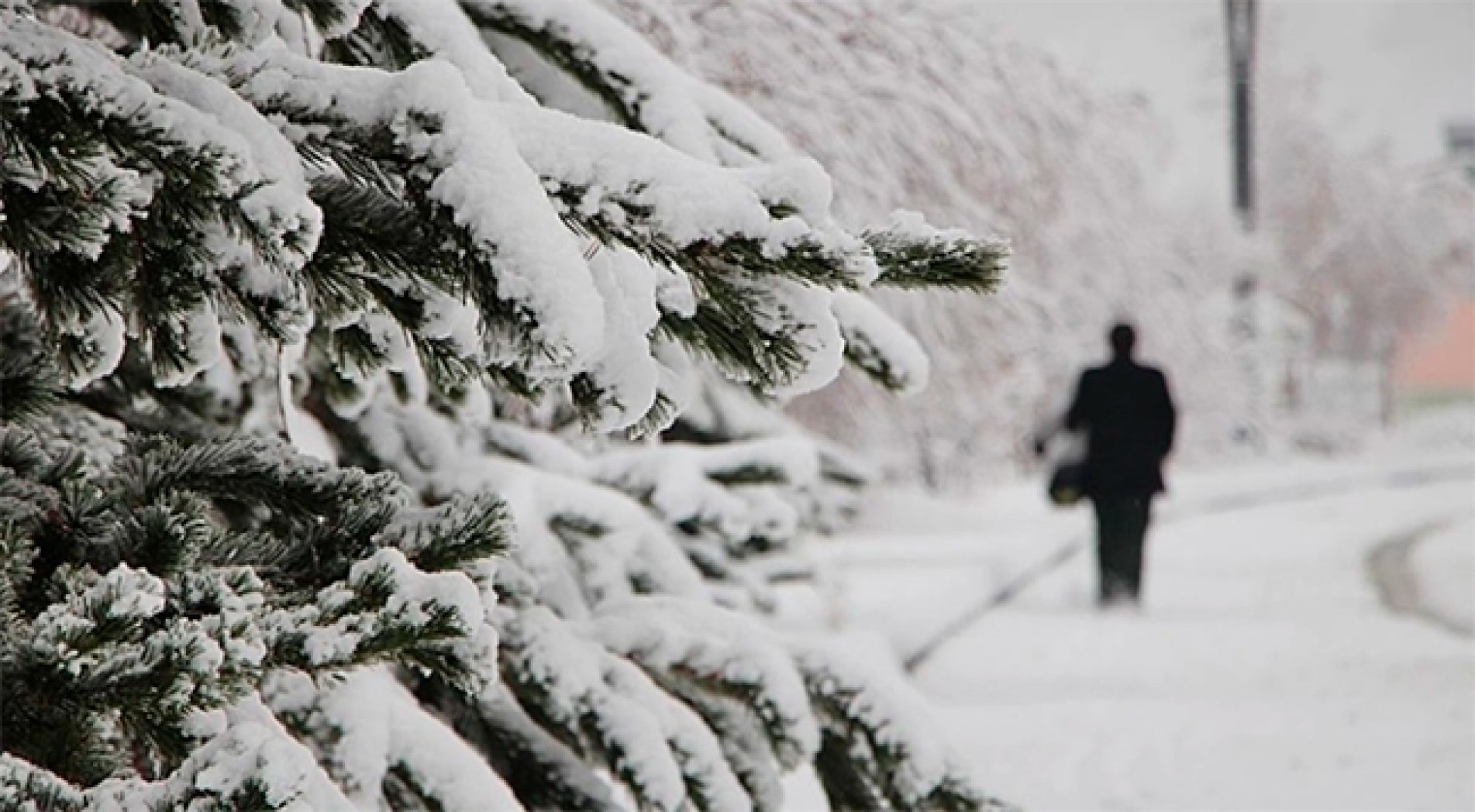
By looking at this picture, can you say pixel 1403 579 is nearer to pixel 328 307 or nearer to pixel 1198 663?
pixel 1198 663

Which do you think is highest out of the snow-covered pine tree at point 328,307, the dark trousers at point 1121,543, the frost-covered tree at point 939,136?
the snow-covered pine tree at point 328,307

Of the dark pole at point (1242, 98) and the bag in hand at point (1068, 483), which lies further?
the dark pole at point (1242, 98)

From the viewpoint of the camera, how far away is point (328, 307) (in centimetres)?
151

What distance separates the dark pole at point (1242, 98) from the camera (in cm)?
2575

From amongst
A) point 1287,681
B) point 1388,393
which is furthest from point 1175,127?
point 1388,393

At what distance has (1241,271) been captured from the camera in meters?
26.7

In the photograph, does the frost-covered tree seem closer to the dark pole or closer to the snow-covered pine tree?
the snow-covered pine tree

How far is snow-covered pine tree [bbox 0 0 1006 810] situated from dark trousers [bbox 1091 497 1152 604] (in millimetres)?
7787

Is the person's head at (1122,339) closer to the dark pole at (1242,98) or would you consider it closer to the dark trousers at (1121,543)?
the dark trousers at (1121,543)

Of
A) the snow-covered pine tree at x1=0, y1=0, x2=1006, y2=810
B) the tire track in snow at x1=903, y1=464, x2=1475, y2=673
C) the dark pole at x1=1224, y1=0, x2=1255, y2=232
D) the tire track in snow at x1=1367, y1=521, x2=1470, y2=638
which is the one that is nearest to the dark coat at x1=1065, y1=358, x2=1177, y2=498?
the tire track in snow at x1=903, y1=464, x2=1475, y2=673

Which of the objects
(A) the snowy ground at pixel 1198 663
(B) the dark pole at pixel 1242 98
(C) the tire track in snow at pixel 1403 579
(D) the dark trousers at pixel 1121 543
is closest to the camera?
(A) the snowy ground at pixel 1198 663

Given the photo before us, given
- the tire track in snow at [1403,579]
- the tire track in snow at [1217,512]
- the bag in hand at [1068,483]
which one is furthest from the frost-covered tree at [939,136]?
the tire track in snow at [1403,579]

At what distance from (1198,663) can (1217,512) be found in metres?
11.8

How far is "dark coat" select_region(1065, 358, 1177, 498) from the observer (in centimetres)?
933
